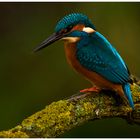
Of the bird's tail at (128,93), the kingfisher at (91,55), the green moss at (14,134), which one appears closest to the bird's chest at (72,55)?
the kingfisher at (91,55)

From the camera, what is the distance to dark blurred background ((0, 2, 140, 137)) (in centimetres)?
671

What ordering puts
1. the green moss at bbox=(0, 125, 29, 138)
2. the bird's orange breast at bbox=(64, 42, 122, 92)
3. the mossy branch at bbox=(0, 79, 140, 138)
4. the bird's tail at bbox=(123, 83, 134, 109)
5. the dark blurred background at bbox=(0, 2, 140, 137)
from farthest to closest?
the dark blurred background at bbox=(0, 2, 140, 137)
the bird's orange breast at bbox=(64, 42, 122, 92)
the bird's tail at bbox=(123, 83, 134, 109)
the mossy branch at bbox=(0, 79, 140, 138)
the green moss at bbox=(0, 125, 29, 138)

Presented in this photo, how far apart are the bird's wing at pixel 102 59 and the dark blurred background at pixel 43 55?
2307 mm

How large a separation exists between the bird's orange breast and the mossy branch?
2.4 inches

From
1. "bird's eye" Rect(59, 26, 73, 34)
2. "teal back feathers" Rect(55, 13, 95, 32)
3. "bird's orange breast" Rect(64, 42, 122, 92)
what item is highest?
"teal back feathers" Rect(55, 13, 95, 32)

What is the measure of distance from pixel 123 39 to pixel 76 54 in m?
2.54

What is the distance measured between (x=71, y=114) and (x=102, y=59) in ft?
1.50

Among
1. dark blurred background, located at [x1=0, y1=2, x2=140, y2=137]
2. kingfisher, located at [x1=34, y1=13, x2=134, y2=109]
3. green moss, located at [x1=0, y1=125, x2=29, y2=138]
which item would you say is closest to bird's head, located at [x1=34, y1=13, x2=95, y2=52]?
kingfisher, located at [x1=34, y1=13, x2=134, y2=109]

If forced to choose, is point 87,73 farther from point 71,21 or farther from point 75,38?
point 71,21

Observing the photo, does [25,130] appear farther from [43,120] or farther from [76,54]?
[76,54]

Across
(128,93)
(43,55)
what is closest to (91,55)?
(128,93)

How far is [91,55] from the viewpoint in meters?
4.28

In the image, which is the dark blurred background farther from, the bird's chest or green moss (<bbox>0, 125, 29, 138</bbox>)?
green moss (<bbox>0, 125, 29, 138</bbox>)

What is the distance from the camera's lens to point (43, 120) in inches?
149
